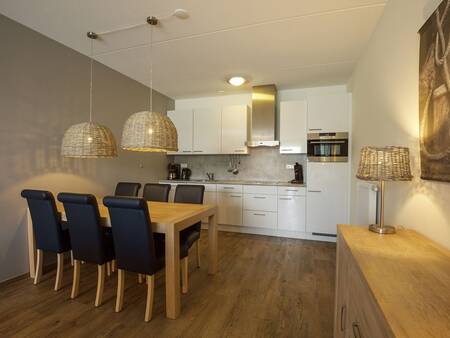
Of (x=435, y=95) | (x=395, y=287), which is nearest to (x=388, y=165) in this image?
(x=435, y=95)

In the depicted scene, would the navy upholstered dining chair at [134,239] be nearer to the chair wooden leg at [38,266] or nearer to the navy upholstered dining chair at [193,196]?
the navy upholstered dining chair at [193,196]

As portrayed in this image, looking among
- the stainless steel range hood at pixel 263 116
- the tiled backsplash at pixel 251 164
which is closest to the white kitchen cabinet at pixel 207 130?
the tiled backsplash at pixel 251 164

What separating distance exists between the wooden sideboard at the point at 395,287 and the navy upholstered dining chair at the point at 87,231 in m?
1.76

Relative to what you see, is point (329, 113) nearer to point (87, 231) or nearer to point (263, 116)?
point (263, 116)

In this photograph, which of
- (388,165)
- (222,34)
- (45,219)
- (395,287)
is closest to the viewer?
(395,287)

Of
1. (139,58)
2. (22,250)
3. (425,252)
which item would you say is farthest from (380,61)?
(22,250)

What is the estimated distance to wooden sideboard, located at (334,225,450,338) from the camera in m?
0.59

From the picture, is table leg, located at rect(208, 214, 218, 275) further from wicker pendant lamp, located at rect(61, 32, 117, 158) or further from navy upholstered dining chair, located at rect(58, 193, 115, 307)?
wicker pendant lamp, located at rect(61, 32, 117, 158)

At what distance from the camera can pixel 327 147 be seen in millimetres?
3514

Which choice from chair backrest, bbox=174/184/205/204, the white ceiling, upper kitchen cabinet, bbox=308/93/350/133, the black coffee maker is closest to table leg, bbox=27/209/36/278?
chair backrest, bbox=174/184/205/204

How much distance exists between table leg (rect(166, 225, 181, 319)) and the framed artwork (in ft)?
5.29

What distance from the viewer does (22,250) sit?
2373 millimetres

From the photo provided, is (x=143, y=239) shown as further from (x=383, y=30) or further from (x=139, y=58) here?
(x=383, y=30)

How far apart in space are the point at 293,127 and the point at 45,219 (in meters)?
3.42
